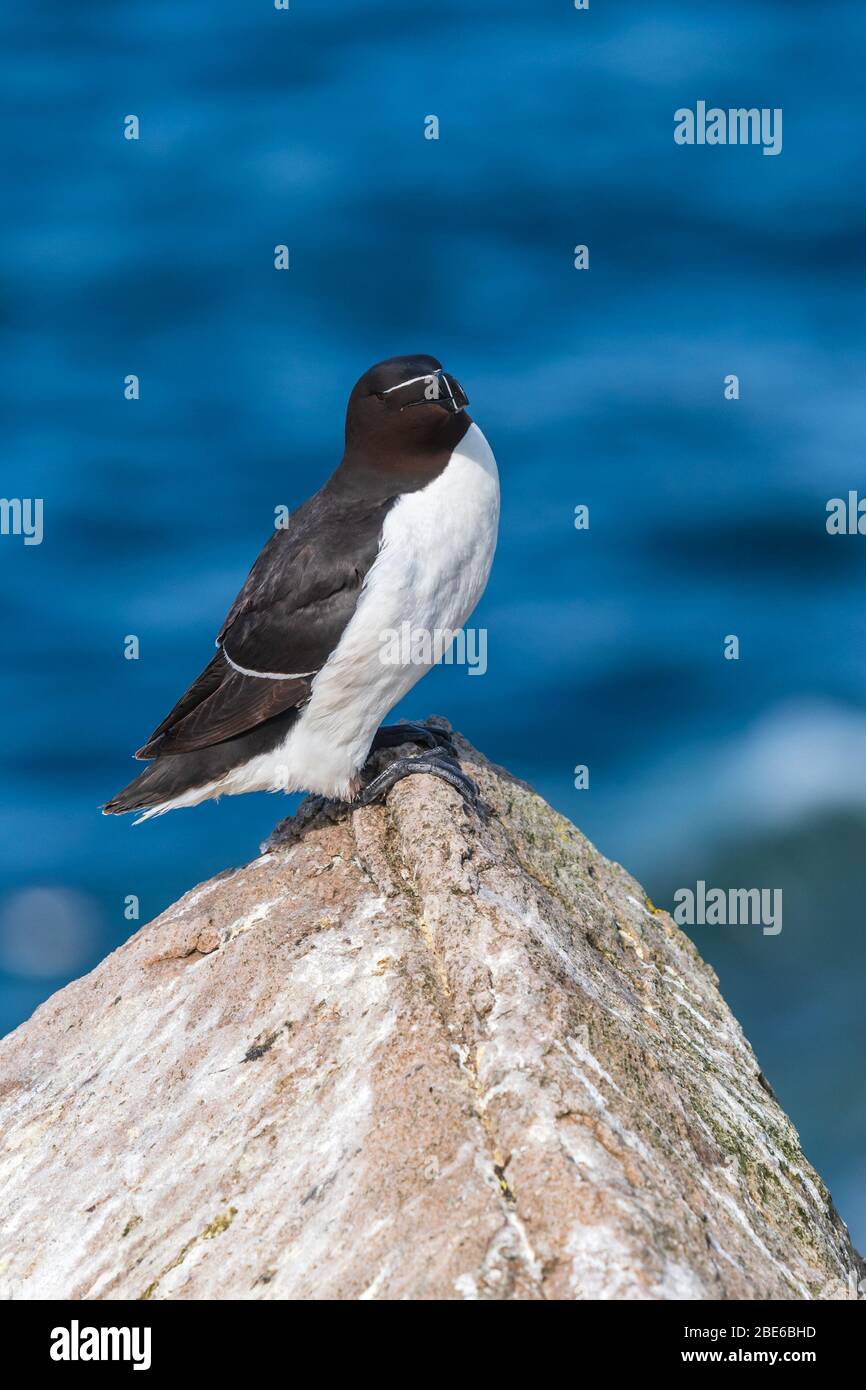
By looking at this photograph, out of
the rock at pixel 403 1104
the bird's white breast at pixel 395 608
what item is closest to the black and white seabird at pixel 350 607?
the bird's white breast at pixel 395 608

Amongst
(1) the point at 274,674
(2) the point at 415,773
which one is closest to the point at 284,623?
(1) the point at 274,674

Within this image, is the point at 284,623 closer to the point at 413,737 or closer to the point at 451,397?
the point at 413,737

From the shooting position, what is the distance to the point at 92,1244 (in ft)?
15.6

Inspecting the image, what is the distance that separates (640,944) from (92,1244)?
257 cm

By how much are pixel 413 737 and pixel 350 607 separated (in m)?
0.81

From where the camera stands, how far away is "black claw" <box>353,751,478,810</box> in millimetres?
6445

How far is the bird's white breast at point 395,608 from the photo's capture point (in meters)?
6.79

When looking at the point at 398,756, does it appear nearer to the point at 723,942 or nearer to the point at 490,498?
the point at 490,498

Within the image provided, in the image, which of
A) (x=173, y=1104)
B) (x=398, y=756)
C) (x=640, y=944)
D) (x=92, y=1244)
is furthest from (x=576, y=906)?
(x=92, y=1244)

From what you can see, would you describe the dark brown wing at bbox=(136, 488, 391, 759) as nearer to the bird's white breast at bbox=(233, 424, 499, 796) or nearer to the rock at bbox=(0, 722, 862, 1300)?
the bird's white breast at bbox=(233, 424, 499, 796)

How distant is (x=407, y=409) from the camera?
690cm

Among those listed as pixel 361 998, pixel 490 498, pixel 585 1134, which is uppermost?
pixel 490 498

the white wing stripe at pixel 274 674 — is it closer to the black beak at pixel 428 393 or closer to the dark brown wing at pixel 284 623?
the dark brown wing at pixel 284 623

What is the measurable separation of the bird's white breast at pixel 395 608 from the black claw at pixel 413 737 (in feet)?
0.79
